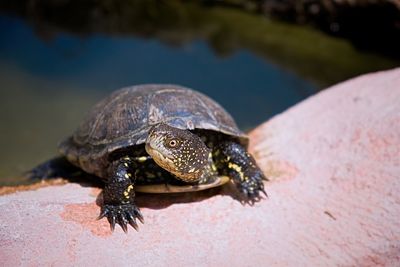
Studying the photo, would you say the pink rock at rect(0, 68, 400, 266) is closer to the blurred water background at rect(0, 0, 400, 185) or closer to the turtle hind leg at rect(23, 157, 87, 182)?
the turtle hind leg at rect(23, 157, 87, 182)

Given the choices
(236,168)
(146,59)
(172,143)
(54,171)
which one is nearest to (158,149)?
(172,143)

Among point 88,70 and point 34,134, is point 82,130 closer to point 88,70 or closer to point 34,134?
point 34,134

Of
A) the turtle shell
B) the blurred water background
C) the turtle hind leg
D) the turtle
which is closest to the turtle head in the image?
the turtle

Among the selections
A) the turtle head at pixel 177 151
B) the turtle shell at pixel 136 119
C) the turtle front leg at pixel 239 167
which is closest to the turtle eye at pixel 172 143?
the turtle head at pixel 177 151

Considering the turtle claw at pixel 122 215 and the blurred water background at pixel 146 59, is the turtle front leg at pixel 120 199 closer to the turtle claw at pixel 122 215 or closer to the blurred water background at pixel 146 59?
the turtle claw at pixel 122 215

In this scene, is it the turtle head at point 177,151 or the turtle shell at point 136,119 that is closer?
the turtle head at point 177,151

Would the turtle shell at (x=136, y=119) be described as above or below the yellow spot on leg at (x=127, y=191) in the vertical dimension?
above

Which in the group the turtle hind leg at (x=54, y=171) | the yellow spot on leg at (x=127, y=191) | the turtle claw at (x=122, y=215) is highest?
the yellow spot on leg at (x=127, y=191)

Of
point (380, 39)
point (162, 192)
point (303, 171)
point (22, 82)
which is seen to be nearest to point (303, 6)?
point (380, 39)
